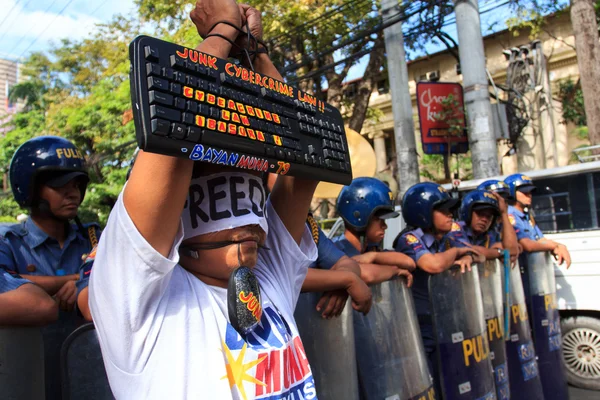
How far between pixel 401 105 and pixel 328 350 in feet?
22.2

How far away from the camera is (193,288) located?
1489 millimetres

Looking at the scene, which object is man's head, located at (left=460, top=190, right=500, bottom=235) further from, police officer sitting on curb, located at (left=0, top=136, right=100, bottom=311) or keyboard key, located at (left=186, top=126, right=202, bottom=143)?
keyboard key, located at (left=186, top=126, right=202, bottom=143)

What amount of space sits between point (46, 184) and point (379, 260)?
182 centimetres

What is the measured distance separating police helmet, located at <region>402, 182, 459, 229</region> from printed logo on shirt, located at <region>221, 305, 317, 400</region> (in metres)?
2.95

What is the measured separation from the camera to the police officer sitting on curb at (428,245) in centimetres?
349

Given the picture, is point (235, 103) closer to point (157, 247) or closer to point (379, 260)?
point (157, 247)

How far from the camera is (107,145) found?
1404 centimetres

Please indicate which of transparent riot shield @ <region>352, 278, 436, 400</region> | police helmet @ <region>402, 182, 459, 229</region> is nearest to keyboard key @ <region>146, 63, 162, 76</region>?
transparent riot shield @ <region>352, 278, 436, 400</region>

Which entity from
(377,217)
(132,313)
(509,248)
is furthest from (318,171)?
(509,248)

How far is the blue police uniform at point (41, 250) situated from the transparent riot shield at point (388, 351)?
1468 mm

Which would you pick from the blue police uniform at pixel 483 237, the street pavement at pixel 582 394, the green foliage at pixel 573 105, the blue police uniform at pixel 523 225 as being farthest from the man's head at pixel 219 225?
the green foliage at pixel 573 105

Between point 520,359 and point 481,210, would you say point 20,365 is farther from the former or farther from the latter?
point 481,210

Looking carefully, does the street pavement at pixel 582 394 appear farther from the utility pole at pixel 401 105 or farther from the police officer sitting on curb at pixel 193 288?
the police officer sitting on curb at pixel 193 288

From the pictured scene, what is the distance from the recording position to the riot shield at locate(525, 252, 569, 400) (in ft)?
15.6
